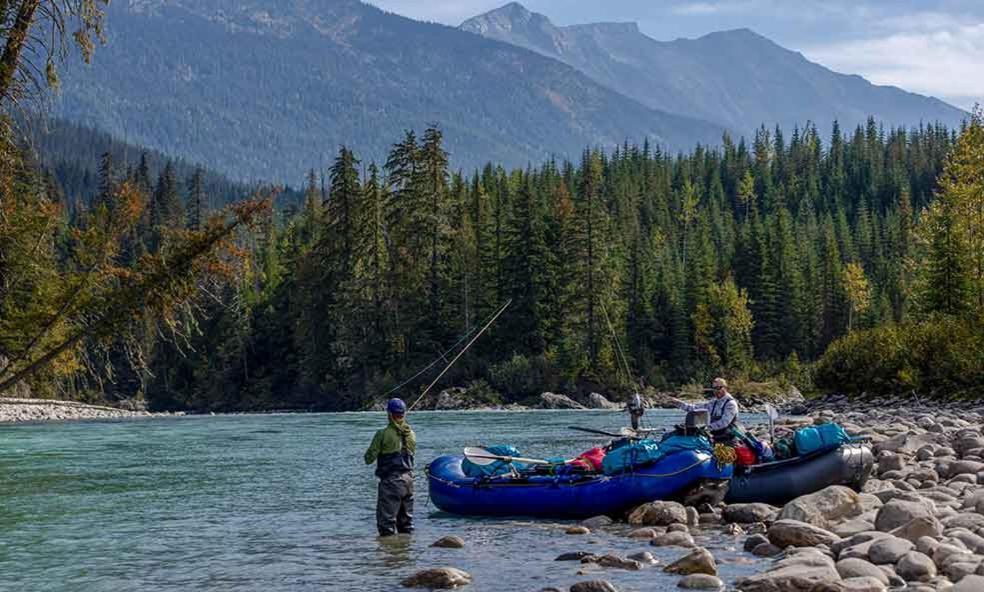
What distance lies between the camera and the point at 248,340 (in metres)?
82.3

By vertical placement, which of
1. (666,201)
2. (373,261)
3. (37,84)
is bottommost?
(37,84)

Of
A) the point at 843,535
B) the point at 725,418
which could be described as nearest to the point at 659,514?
the point at 725,418

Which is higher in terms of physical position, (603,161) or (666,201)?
(603,161)

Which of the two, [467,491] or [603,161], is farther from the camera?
[603,161]

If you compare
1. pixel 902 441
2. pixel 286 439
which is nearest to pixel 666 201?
pixel 286 439

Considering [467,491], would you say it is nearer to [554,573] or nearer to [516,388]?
[554,573]

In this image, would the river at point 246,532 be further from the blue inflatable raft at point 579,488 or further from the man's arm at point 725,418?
the man's arm at point 725,418

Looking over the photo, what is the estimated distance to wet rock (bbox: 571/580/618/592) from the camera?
1079 centimetres

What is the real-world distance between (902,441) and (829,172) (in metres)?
145

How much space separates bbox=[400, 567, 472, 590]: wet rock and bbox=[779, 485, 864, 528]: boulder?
455 centimetres

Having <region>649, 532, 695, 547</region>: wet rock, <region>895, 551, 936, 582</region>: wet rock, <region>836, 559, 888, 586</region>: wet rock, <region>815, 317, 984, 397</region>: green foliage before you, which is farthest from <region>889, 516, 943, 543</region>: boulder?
<region>815, 317, 984, 397</region>: green foliage

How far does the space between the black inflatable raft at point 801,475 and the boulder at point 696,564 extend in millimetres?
4653

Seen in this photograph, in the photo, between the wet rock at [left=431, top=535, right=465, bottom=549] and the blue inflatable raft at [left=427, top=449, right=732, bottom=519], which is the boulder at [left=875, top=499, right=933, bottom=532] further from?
the wet rock at [left=431, top=535, right=465, bottom=549]

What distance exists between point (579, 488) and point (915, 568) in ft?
22.9
